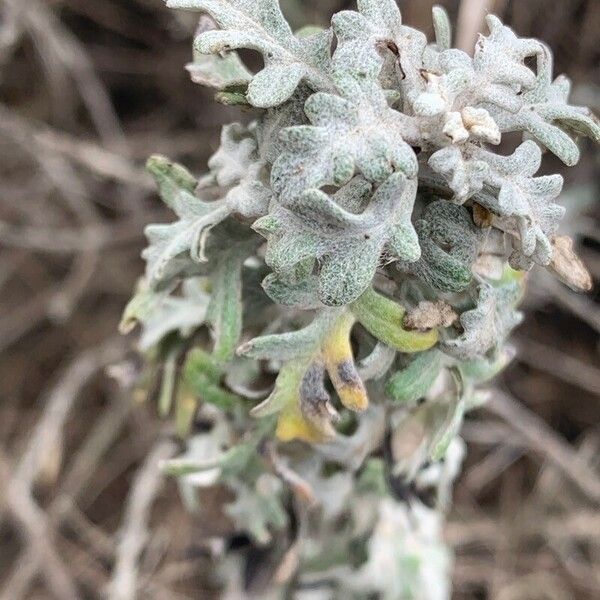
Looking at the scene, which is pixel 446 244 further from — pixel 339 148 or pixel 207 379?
pixel 207 379

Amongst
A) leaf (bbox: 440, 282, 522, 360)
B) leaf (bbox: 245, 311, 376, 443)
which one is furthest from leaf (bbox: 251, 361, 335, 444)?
leaf (bbox: 440, 282, 522, 360)

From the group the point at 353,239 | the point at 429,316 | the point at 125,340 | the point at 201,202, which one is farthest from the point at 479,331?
the point at 125,340

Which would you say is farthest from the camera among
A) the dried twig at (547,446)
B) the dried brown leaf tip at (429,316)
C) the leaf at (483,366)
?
the dried twig at (547,446)

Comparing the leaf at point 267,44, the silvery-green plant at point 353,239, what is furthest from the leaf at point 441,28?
the leaf at point 267,44

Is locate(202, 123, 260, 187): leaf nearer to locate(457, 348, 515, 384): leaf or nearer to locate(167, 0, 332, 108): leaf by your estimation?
locate(167, 0, 332, 108): leaf

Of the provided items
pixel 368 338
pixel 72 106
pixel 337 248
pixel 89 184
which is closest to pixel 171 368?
pixel 368 338

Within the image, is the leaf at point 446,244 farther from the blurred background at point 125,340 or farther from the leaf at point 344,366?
the blurred background at point 125,340

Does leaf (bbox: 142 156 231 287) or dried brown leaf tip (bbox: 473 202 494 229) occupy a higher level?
dried brown leaf tip (bbox: 473 202 494 229)

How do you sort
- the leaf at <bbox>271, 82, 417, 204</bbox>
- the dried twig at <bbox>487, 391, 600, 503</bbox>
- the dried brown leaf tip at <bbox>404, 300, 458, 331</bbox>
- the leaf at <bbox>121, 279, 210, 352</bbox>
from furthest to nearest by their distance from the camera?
1. the dried twig at <bbox>487, 391, 600, 503</bbox>
2. the leaf at <bbox>121, 279, 210, 352</bbox>
3. the dried brown leaf tip at <bbox>404, 300, 458, 331</bbox>
4. the leaf at <bbox>271, 82, 417, 204</bbox>
